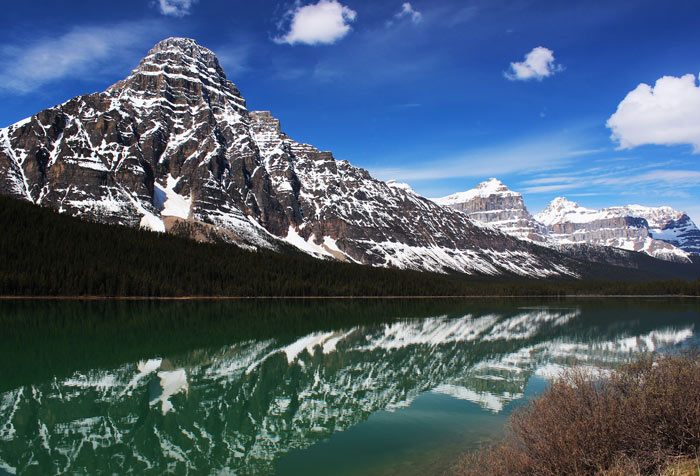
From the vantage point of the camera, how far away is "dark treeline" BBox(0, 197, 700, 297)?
117200mm

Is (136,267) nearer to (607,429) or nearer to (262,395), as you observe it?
(262,395)

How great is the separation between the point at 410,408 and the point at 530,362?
17711 mm

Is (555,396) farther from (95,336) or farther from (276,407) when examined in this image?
(95,336)

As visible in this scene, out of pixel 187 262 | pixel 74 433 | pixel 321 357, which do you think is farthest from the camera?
pixel 187 262

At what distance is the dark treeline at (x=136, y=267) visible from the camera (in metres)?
117

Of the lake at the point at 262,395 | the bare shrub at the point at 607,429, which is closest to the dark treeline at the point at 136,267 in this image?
the lake at the point at 262,395

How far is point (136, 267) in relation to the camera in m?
139

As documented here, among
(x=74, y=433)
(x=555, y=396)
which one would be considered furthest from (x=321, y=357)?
(x=555, y=396)

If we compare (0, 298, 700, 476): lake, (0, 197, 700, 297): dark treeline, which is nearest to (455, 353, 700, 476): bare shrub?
(0, 298, 700, 476): lake

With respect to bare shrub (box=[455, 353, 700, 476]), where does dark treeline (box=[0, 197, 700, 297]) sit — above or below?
above

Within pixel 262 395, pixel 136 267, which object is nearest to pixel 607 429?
pixel 262 395

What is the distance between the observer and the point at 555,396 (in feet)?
44.2

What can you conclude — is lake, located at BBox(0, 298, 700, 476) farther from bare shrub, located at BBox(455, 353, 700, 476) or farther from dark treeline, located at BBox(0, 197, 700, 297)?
dark treeline, located at BBox(0, 197, 700, 297)

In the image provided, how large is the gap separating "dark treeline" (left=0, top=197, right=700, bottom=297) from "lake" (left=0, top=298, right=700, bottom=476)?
6498cm
